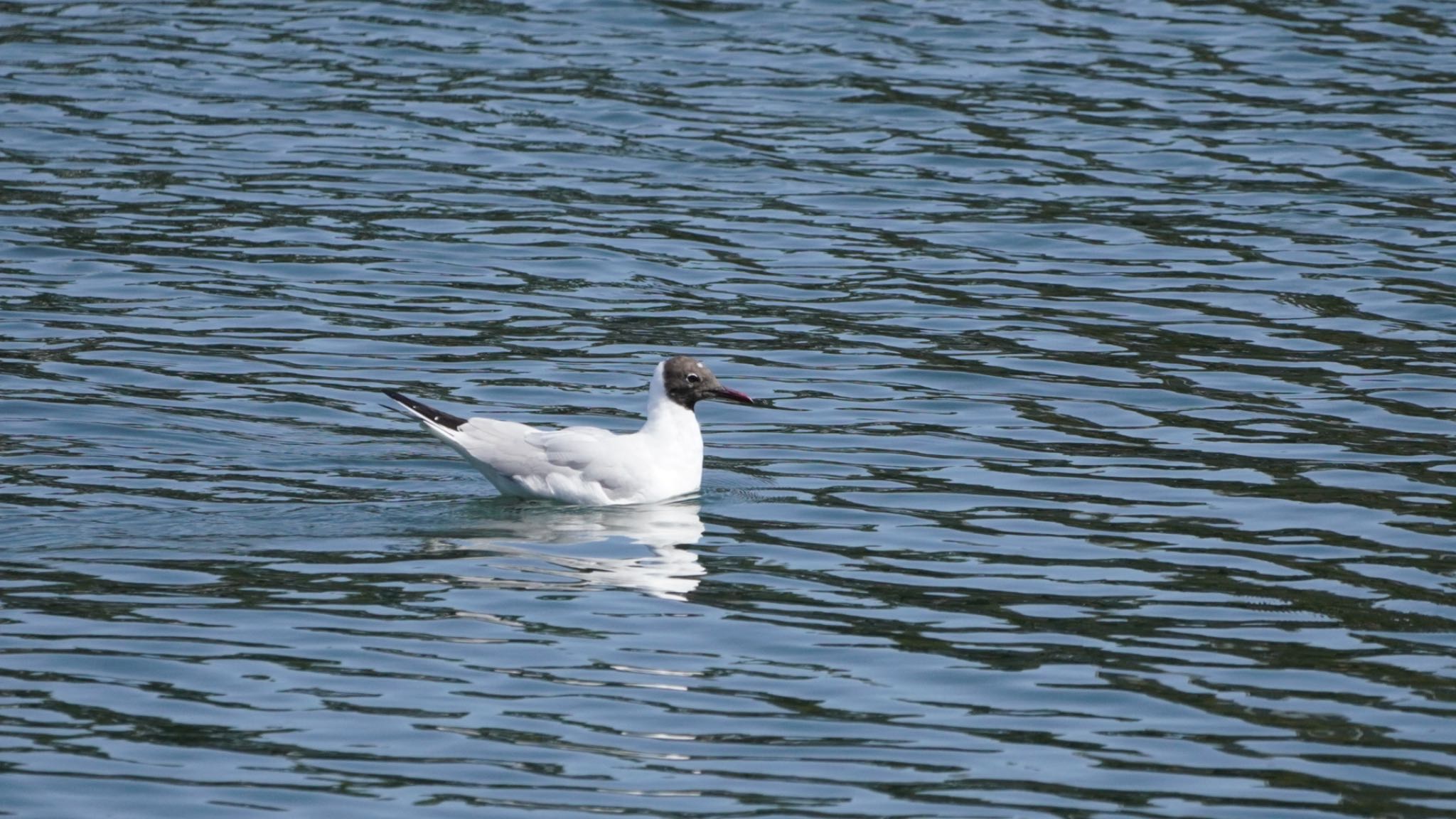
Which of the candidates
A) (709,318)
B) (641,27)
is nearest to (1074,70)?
(641,27)

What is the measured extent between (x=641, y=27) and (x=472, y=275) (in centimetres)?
883

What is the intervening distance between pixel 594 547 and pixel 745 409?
3.52 metres

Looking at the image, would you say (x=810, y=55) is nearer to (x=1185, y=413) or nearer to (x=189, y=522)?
(x=1185, y=413)

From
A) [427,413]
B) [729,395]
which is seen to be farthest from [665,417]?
[427,413]

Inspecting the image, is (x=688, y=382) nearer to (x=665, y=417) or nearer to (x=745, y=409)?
(x=665, y=417)

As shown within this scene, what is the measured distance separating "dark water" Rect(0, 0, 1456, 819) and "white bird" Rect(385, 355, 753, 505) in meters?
0.20

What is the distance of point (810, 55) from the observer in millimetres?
24516

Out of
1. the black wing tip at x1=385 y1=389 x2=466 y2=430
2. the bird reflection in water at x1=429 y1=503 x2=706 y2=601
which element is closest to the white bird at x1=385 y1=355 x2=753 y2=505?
the black wing tip at x1=385 y1=389 x2=466 y2=430

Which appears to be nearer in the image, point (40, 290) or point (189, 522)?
point (189, 522)

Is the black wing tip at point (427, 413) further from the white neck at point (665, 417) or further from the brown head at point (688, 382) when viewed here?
the brown head at point (688, 382)

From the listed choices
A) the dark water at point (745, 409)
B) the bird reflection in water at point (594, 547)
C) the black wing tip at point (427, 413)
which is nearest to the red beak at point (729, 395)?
the dark water at point (745, 409)

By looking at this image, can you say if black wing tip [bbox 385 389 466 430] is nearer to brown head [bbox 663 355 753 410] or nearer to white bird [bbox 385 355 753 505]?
white bird [bbox 385 355 753 505]

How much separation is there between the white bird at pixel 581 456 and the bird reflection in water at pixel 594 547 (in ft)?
0.35

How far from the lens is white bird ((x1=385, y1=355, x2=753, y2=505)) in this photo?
1234cm
